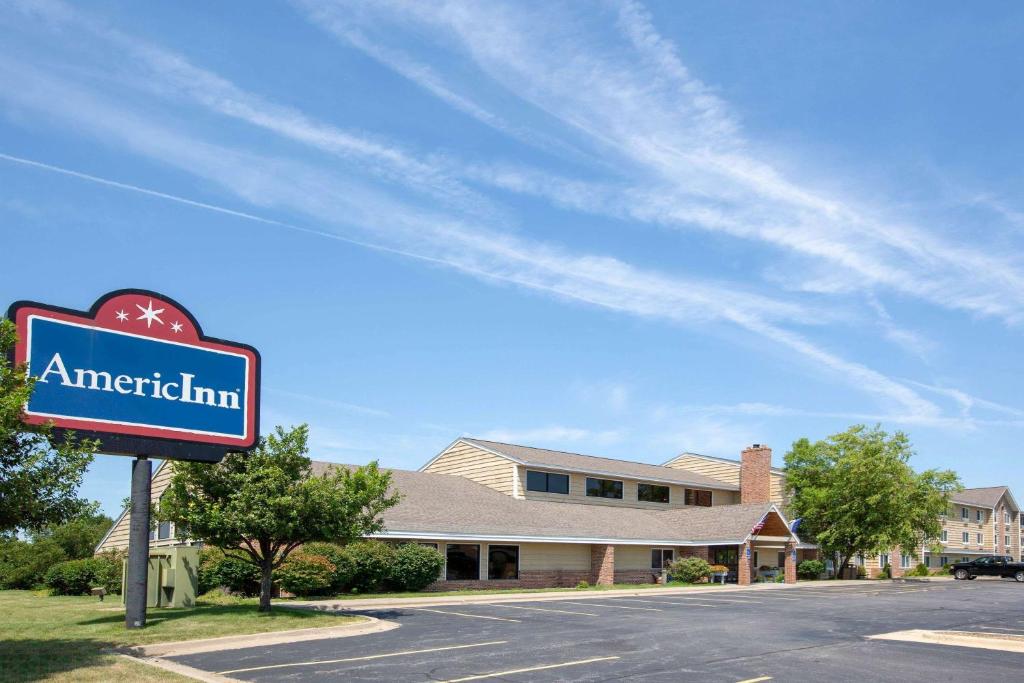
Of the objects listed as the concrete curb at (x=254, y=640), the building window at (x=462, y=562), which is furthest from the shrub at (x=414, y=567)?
the concrete curb at (x=254, y=640)

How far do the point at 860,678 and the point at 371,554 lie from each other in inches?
801

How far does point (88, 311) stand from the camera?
771 inches

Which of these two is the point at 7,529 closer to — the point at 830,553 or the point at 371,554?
the point at 371,554

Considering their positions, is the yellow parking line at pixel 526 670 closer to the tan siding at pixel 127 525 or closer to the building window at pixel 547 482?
the tan siding at pixel 127 525

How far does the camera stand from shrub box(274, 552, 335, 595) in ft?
94.4

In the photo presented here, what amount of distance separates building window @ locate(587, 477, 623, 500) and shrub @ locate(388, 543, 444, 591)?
55.7ft

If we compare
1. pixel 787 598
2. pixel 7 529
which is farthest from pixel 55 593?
pixel 787 598

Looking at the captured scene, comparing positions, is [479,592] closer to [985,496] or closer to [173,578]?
[173,578]

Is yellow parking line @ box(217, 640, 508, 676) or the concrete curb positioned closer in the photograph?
yellow parking line @ box(217, 640, 508, 676)

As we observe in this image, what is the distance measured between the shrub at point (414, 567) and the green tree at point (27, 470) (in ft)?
57.8

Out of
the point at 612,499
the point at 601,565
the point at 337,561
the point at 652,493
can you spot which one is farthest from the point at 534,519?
the point at 652,493

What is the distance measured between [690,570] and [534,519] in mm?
9287

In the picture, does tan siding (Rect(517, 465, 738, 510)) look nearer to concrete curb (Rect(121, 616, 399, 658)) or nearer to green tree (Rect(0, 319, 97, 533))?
concrete curb (Rect(121, 616, 399, 658))

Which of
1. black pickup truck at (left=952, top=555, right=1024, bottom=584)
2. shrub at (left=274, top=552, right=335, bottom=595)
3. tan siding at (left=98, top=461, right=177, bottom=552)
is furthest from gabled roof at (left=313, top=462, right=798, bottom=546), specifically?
black pickup truck at (left=952, top=555, right=1024, bottom=584)
